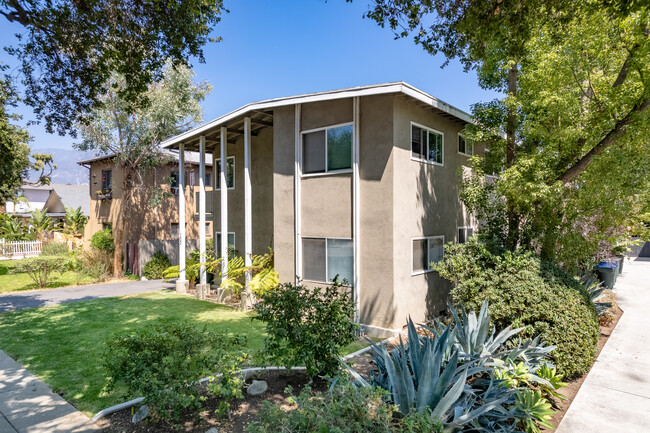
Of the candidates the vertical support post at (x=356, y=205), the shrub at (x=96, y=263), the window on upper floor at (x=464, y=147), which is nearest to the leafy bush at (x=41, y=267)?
the shrub at (x=96, y=263)

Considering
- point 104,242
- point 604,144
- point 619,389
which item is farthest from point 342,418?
point 104,242

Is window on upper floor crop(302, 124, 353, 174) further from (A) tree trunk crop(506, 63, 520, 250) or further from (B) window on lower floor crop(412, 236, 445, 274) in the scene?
(A) tree trunk crop(506, 63, 520, 250)

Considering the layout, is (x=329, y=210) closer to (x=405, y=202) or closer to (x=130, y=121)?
(x=405, y=202)

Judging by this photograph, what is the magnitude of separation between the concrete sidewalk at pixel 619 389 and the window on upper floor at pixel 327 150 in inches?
272

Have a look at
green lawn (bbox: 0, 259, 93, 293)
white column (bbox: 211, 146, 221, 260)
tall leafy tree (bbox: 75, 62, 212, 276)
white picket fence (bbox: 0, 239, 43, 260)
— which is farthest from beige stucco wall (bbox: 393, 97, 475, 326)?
white picket fence (bbox: 0, 239, 43, 260)

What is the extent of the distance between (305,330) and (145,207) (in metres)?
19.5

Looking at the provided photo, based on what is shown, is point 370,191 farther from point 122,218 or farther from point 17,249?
point 17,249

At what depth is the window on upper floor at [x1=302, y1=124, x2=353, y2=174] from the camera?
32.5 ft

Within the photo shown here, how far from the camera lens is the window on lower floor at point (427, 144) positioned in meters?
10.0

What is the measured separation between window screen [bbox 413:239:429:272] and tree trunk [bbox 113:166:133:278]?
53.4 feet

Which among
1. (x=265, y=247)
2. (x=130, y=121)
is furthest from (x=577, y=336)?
(x=130, y=121)

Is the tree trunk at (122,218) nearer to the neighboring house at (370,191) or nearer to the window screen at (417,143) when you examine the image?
the neighboring house at (370,191)

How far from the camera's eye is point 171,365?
4477 millimetres

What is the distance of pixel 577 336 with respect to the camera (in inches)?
260
